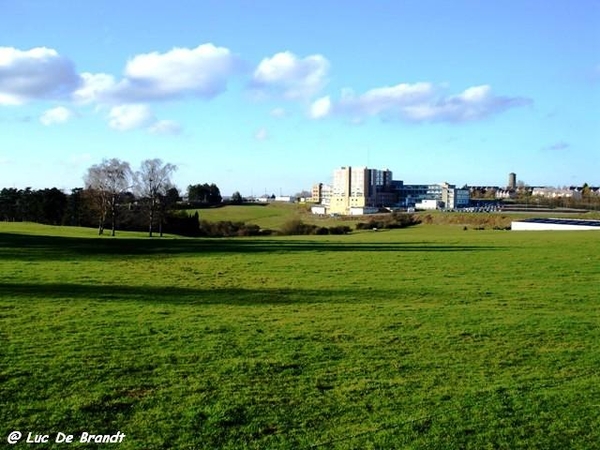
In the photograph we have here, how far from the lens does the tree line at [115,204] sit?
73750mm

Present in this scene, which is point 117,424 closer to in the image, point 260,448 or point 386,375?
point 260,448

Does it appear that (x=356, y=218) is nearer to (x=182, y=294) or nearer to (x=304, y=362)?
(x=182, y=294)

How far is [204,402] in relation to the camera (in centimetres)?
823

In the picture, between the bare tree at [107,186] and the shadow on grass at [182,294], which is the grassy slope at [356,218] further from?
the shadow on grass at [182,294]

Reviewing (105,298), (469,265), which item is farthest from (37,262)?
(469,265)

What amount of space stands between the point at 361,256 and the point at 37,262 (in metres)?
15.4

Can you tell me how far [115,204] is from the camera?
241 feet

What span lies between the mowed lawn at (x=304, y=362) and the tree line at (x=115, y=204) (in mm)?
53883

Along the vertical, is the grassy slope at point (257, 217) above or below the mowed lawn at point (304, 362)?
above

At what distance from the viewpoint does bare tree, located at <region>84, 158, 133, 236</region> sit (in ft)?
237

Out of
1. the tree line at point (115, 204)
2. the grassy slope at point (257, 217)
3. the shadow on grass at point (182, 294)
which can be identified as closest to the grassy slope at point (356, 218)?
the grassy slope at point (257, 217)

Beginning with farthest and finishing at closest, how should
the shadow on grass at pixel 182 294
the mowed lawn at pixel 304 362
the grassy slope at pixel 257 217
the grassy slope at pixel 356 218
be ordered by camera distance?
the grassy slope at pixel 257 217
the grassy slope at pixel 356 218
the shadow on grass at pixel 182 294
the mowed lawn at pixel 304 362

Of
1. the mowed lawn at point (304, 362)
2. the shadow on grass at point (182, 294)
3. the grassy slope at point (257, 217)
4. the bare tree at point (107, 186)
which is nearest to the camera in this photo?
the mowed lawn at point (304, 362)

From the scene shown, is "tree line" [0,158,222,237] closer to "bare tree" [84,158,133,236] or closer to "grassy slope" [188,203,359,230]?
"bare tree" [84,158,133,236]
